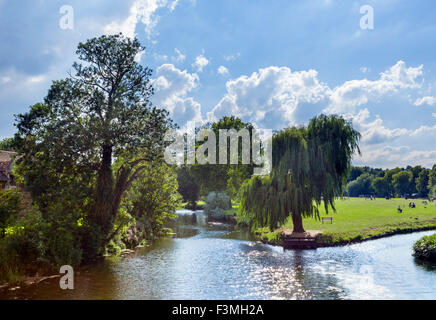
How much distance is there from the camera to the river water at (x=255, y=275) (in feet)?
51.6

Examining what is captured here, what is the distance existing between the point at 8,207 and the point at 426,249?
26599mm

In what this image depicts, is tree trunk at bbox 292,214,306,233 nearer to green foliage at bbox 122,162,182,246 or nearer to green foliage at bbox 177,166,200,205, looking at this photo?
green foliage at bbox 122,162,182,246

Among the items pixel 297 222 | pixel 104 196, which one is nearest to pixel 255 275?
pixel 104 196

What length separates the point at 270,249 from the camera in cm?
2773

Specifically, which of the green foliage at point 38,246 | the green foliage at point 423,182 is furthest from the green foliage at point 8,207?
the green foliage at point 423,182

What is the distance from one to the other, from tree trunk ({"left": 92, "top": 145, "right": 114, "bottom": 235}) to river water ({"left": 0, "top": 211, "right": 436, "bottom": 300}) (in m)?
3.05

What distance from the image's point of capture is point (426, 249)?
22.7 m

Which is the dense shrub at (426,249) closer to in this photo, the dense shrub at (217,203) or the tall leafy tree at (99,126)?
the tall leafy tree at (99,126)

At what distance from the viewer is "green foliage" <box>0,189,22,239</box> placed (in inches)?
772

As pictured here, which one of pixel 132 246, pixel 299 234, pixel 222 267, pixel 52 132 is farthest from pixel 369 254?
pixel 52 132

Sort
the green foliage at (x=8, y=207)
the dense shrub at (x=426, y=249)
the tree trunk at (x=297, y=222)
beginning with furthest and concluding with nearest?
1. the tree trunk at (x=297, y=222)
2. the dense shrub at (x=426, y=249)
3. the green foliage at (x=8, y=207)

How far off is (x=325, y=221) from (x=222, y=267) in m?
23.8
